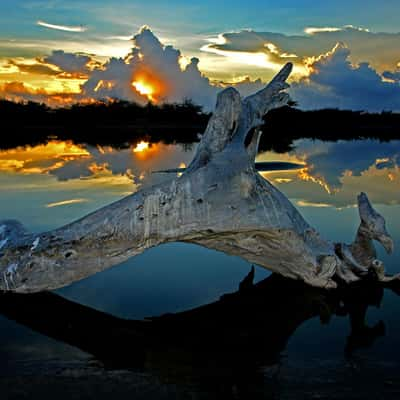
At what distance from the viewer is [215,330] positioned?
5.05 meters

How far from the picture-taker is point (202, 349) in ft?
15.2

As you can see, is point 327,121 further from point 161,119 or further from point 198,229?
point 198,229

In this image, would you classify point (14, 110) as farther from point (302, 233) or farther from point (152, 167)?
point (302, 233)

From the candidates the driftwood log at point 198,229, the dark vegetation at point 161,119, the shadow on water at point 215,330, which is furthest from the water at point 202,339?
the dark vegetation at point 161,119

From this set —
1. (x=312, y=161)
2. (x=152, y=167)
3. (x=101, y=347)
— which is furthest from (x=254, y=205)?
(x=312, y=161)

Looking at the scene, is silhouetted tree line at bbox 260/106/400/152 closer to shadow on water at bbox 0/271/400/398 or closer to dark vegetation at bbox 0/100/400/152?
dark vegetation at bbox 0/100/400/152

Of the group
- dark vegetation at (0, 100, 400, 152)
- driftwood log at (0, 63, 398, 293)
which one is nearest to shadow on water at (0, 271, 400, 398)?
driftwood log at (0, 63, 398, 293)

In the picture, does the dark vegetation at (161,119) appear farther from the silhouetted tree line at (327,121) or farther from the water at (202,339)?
the water at (202,339)

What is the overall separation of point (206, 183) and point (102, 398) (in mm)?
2650

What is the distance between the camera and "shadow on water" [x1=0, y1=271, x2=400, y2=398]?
4.24 meters

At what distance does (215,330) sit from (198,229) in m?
1.14

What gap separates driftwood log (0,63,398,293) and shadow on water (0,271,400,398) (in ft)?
0.94

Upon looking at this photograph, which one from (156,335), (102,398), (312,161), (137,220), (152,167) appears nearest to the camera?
(102,398)

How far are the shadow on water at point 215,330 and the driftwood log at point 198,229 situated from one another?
0.29 metres
